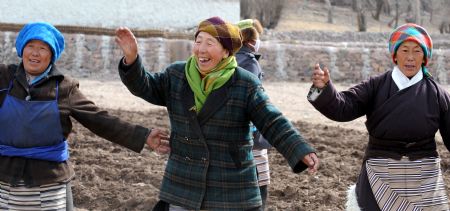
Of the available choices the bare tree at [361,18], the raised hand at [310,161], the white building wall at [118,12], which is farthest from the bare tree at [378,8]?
the raised hand at [310,161]

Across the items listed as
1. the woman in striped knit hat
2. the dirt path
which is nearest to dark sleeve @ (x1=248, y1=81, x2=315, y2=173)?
the woman in striped knit hat

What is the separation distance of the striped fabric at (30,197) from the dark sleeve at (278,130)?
1088mm

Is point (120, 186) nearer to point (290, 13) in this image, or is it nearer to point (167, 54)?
point (167, 54)

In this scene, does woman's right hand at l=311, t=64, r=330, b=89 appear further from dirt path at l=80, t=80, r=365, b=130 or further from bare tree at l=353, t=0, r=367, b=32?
bare tree at l=353, t=0, r=367, b=32

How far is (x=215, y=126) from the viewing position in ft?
12.0

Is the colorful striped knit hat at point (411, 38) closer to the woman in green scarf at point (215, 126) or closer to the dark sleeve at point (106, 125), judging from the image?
the woman in green scarf at point (215, 126)

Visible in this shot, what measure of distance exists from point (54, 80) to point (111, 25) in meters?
26.5

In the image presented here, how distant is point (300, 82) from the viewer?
58.3 ft

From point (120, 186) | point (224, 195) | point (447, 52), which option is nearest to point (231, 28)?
point (224, 195)

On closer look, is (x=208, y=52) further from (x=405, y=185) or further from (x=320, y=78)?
(x=405, y=185)

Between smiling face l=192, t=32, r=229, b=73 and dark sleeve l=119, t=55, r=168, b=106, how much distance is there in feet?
0.79

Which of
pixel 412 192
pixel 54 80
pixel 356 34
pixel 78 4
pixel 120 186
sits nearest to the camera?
pixel 54 80

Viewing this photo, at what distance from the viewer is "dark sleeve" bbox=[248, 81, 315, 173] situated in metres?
3.59

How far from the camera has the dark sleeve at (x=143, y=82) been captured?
3.72 meters
